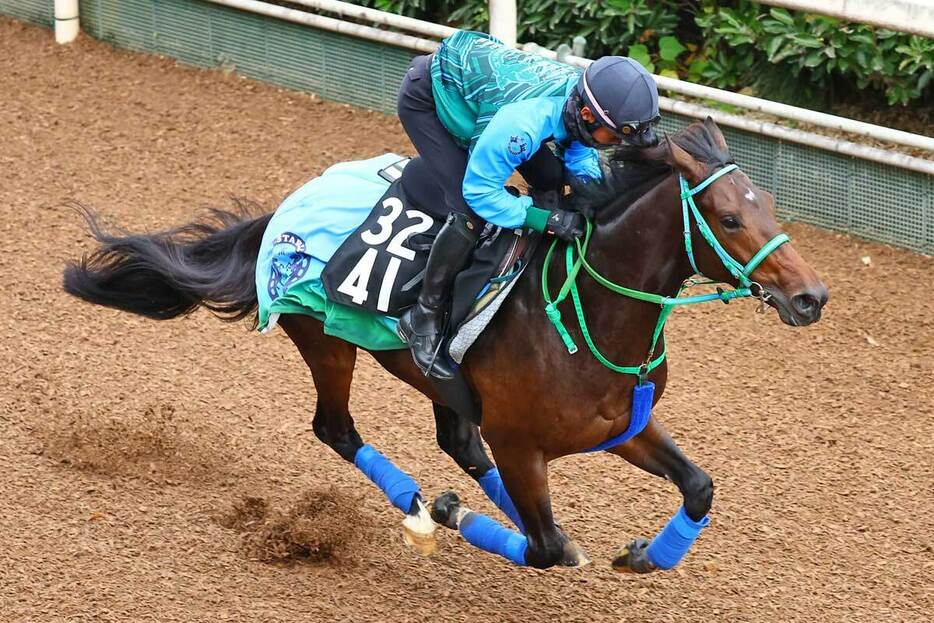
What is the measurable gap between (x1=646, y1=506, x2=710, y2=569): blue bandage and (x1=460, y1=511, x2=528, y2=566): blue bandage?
19.5 inches

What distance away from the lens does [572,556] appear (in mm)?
5023

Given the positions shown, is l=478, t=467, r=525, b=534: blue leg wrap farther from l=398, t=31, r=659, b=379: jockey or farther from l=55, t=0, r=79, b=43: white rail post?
l=55, t=0, r=79, b=43: white rail post

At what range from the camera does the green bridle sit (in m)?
4.26

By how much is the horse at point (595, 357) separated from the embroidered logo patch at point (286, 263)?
8.4 inches

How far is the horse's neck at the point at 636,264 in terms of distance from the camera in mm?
4445

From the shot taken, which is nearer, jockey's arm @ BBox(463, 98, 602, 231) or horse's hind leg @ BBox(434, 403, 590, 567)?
jockey's arm @ BBox(463, 98, 602, 231)

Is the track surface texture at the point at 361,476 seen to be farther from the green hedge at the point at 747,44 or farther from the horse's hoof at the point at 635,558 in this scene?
the green hedge at the point at 747,44

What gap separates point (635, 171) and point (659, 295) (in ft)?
1.40

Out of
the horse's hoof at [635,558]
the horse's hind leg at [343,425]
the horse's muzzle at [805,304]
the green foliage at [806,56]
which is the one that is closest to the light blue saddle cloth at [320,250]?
the horse's hind leg at [343,425]

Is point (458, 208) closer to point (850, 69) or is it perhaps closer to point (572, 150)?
point (572, 150)

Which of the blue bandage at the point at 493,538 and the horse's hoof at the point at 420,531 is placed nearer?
the blue bandage at the point at 493,538

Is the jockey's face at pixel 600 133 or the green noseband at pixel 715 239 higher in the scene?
the jockey's face at pixel 600 133

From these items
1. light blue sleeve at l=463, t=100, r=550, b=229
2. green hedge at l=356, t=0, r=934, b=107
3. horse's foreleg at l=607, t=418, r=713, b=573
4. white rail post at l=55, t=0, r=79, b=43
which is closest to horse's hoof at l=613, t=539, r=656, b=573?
horse's foreleg at l=607, t=418, r=713, b=573

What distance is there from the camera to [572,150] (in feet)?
16.1
